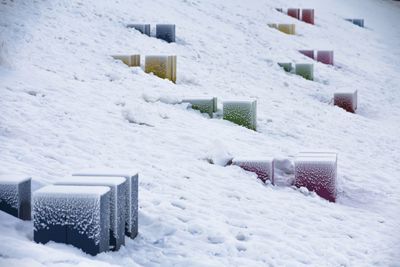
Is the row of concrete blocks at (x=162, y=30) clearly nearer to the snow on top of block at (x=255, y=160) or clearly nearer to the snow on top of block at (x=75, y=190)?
the snow on top of block at (x=255, y=160)

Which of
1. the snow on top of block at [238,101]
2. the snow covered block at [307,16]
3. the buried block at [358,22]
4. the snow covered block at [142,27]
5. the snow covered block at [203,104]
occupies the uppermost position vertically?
the snow covered block at [142,27]

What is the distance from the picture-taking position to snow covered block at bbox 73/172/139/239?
4.06 meters

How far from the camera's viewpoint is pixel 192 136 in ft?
21.6

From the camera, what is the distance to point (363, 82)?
1184cm

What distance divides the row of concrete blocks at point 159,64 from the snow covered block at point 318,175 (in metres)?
3.22

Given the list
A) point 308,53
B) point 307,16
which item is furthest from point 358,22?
point 308,53

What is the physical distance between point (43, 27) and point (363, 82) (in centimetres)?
541

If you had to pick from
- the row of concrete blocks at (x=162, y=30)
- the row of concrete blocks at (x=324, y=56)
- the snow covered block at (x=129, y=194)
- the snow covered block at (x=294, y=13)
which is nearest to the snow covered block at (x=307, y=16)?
the snow covered block at (x=294, y=13)

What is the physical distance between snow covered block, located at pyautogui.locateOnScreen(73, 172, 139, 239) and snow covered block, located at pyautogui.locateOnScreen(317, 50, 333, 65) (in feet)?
29.0

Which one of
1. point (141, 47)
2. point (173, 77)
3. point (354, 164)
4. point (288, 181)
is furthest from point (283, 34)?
point (288, 181)

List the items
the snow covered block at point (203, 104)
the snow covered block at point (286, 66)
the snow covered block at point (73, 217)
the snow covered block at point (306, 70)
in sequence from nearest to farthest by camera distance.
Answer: the snow covered block at point (73, 217) < the snow covered block at point (203, 104) < the snow covered block at point (306, 70) < the snow covered block at point (286, 66)

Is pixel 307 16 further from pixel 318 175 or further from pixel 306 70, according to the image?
pixel 318 175

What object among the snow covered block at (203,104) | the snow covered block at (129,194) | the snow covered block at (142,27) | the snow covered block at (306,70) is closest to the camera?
the snow covered block at (129,194)

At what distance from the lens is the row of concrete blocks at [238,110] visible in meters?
7.55
